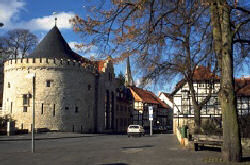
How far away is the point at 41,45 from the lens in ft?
142

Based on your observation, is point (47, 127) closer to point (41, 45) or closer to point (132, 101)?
point (41, 45)

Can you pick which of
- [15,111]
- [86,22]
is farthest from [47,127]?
[86,22]

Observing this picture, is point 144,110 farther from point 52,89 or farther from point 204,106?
point 52,89

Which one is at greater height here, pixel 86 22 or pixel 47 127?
pixel 86 22

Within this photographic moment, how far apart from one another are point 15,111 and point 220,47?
35351 millimetres

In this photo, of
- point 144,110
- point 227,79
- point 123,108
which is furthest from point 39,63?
point 227,79

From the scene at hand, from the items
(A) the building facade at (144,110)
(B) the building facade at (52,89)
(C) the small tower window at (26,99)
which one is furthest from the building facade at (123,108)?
(C) the small tower window at (26,99)

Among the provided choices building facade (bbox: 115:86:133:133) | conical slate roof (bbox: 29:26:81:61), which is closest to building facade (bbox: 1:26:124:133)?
conical slate roof (bbox: 29:26:81:61)

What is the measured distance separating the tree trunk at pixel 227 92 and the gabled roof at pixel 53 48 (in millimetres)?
32912

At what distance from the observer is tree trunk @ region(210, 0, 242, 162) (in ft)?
32.2

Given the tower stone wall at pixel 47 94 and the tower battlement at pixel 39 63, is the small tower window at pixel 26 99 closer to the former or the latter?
the tower stone wall at pixel 47 94

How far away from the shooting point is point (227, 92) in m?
10.1

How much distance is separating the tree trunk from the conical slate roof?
3291cm

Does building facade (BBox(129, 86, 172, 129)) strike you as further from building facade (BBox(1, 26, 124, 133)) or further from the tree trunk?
the tree trunk
